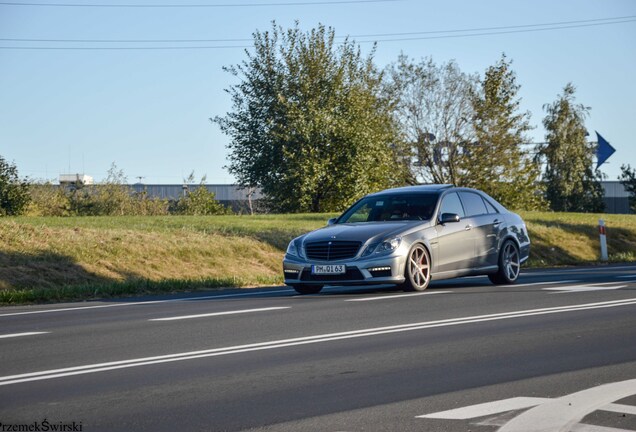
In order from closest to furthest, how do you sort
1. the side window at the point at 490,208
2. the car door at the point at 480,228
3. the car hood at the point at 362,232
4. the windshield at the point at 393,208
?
the car hood at the point at 362,232
the windshield at the point at 393,208
the car door at the point at 480,228
the side window at the point at 490,208

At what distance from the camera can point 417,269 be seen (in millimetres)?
15477

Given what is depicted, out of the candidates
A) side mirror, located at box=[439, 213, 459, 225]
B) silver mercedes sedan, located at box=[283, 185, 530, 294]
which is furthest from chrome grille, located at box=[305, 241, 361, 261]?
side mirror, located at box=[439, 213, 459, 225]

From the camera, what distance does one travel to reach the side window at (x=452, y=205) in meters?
16.7

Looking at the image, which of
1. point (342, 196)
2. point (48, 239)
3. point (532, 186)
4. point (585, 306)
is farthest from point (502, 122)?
point (585, 306)

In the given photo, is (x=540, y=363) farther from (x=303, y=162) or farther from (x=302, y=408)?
(x=303, y=162)

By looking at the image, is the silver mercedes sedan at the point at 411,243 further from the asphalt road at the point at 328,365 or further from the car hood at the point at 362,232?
the asphalt road at the point at 328,365

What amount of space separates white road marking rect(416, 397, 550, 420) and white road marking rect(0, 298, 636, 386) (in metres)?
2.97

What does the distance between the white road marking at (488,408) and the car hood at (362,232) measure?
8.54 meters

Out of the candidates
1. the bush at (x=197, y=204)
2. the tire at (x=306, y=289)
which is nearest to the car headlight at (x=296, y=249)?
the tire at (x=306, y=289)

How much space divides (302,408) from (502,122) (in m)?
54.3

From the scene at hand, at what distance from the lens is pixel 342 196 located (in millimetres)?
47656

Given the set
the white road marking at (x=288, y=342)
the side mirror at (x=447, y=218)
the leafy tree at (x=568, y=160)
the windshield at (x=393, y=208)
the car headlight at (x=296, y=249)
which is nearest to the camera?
the white road marking at (x=288, y=342)

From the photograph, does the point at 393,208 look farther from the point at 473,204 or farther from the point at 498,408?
the point at 498,408

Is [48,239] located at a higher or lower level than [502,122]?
lower
